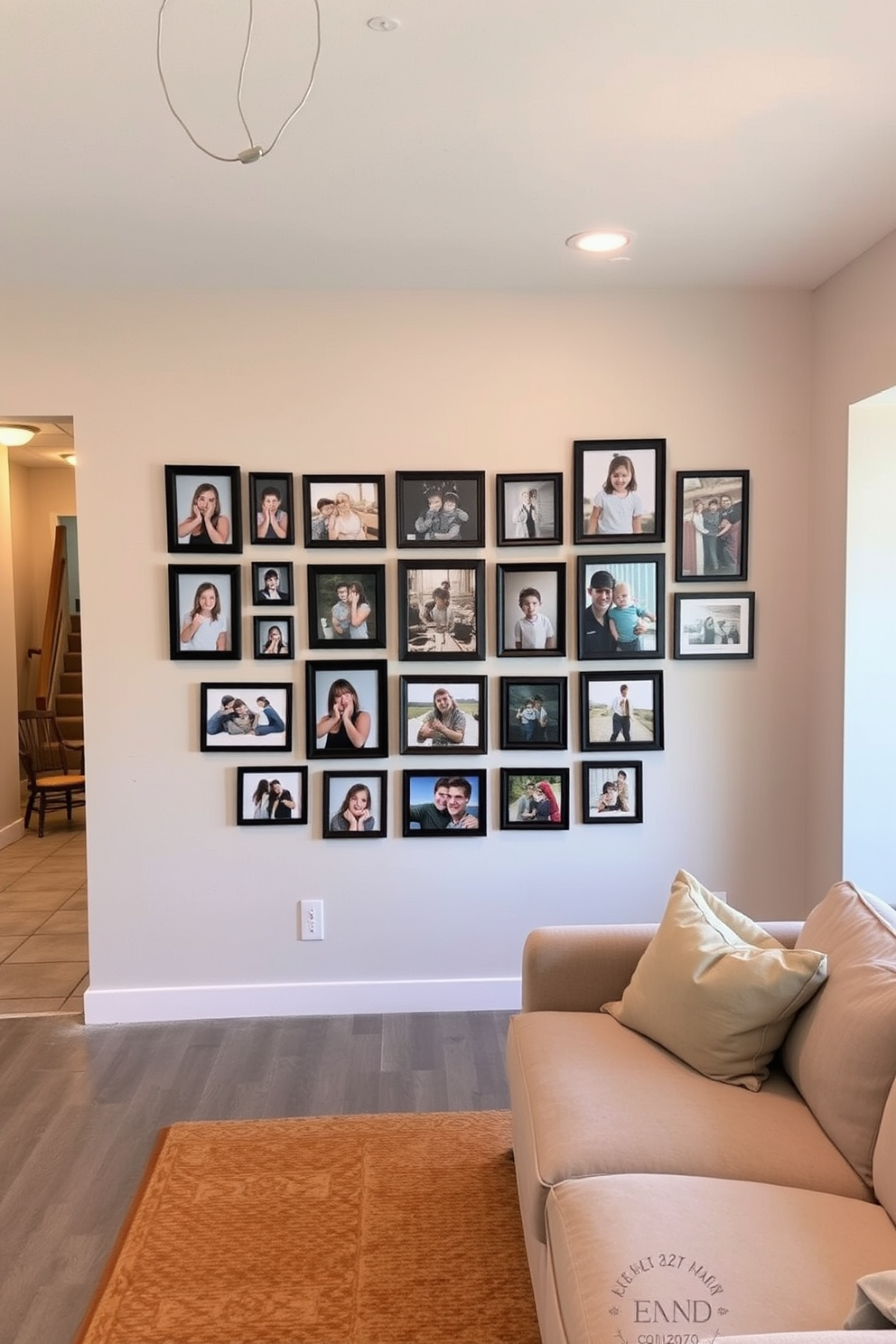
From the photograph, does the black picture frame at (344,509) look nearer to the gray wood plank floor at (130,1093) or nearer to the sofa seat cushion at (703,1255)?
the gray wood plank floor at (130,1093)

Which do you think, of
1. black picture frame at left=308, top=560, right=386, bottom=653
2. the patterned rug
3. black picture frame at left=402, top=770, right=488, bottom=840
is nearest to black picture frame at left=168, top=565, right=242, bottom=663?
black picture frame at left=308, top=560, right=386, bottom=653

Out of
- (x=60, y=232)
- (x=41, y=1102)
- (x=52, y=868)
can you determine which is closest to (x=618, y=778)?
(x=41, y=1102)

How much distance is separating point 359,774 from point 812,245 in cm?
220

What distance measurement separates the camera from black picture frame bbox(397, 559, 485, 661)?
3.46 meters

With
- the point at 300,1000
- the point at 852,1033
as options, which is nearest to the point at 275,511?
the point at 300,1000

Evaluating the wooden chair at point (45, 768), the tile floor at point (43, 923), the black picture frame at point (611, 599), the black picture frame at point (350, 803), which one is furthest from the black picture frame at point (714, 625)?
the wooden chair at point (45, 768)

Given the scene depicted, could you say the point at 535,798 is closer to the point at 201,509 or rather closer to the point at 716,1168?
→ the point at 201,509

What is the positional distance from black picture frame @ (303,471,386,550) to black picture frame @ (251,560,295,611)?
0.12 meters

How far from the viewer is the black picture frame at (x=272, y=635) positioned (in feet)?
11.3

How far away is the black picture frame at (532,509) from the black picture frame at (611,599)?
0.16 metres

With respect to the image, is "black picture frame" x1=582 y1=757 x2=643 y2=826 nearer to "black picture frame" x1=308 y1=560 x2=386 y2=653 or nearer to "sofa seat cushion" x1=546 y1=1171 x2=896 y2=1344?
"black picture frame" x1=308 y1=560 x2=386 y2=653

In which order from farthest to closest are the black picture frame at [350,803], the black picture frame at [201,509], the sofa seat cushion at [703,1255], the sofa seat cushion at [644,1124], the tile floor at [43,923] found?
the tile floor at [43,923]
the black picture frame at [350,803]
the black picture frame at [201,509]
the sofa seat cushion at [644,1124]
the sofa seat cushion at [703,1255]

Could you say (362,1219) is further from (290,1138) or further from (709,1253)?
(709,1253)

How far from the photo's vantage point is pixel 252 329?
3396 millimetres
